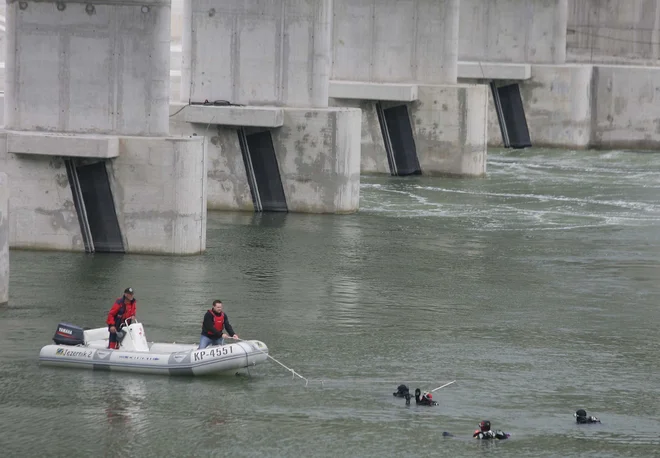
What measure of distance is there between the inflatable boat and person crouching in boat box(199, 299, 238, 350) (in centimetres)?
22

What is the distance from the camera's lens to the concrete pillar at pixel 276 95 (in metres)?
43.3

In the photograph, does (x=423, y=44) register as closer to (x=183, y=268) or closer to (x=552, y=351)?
(x=183, y=268)

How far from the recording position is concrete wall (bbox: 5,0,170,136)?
35.5 metres

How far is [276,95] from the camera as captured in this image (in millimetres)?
44062

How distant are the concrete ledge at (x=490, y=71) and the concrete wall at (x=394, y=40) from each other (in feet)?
31.7

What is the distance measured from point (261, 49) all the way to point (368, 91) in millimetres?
9521

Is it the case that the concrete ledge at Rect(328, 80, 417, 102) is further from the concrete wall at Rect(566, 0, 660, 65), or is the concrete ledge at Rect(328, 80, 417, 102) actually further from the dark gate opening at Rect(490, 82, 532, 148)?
the concrete wall at Rect(566, 0, 660, 65)

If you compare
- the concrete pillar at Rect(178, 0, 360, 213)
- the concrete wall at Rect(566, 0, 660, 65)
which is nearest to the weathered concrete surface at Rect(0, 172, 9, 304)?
the concrete pillar at Rect(178, 0, 360, 213)

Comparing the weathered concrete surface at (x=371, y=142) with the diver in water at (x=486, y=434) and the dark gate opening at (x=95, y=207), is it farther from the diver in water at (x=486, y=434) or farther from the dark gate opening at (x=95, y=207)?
the diver in water at (x=486, y=434)

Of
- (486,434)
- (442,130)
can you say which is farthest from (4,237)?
(442,130)

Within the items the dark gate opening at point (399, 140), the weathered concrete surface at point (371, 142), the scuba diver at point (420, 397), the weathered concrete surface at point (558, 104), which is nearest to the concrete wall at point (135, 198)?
the scuba diver at point (420, 397)

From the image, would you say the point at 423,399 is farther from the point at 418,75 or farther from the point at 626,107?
the point at 626,107

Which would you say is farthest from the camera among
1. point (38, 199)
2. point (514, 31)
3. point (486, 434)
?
point (514, 31)

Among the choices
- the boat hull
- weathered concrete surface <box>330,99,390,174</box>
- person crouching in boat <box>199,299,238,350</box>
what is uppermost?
weathered concrete surface <box>330,99,390,174</box>
